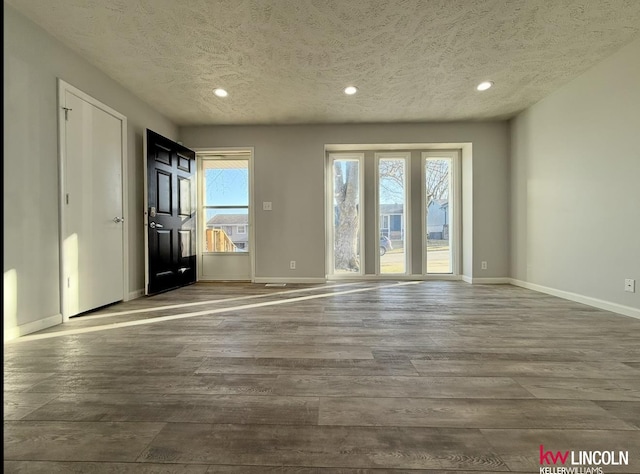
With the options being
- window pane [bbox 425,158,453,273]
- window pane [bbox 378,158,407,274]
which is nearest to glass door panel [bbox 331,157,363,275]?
window pane [bbox 378,158,407,274]

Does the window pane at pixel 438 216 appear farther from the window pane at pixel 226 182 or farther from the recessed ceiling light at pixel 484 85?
the window pane at pixel 226 182

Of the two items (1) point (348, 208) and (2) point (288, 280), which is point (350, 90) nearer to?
(1) point (348, 208)

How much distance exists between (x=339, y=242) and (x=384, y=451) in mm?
4080

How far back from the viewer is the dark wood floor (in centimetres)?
Answer: 108

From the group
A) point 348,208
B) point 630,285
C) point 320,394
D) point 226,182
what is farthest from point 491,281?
point 226,182

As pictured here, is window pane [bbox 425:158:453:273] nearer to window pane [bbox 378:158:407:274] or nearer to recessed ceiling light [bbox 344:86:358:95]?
window pane [bbox 378:158:407:274]

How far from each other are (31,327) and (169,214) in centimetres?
203

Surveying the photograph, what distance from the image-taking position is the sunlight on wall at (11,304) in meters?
2.22

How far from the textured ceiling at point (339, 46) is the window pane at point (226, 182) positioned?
113cm

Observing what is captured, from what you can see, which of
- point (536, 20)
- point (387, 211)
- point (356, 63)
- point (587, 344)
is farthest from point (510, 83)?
point (587, 344)

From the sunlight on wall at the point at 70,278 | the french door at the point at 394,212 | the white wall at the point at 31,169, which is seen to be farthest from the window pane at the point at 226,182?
the sunlight on wall at the point at 70,278

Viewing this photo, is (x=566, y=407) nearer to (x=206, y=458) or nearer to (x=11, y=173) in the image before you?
(x=206, y=458)

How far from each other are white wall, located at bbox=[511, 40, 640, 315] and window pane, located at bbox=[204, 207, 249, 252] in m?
4.08

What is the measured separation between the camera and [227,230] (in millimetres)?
4980
